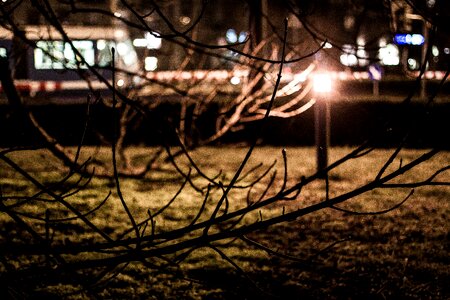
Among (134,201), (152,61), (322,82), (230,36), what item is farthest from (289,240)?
(230,36)

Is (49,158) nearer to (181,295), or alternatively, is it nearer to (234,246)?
(234,246)

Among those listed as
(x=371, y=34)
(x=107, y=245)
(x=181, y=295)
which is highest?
(x=371, y=34)

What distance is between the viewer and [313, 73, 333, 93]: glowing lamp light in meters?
9.49

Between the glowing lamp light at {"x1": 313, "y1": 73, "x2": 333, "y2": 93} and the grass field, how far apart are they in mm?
1271

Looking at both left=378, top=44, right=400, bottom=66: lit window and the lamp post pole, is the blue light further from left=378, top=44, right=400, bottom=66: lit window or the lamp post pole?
the lamp post pole

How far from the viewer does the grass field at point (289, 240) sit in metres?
5.20

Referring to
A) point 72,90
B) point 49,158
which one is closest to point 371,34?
point 72,90

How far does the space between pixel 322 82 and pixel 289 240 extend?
3.48 m

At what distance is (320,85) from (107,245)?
733 cm

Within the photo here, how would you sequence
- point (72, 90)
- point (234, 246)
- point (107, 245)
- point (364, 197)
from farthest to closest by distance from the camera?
point (72, 90) → point (364, 197) → point (234, 246) → point (107, 245)

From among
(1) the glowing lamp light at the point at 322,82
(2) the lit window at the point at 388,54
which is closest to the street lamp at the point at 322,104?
(1) the glowing lamp light at the point at 322,82

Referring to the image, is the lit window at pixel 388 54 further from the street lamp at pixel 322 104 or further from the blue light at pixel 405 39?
the street lamp at pixel 322 104

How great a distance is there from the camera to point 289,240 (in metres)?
6.63

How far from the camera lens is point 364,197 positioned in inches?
335
